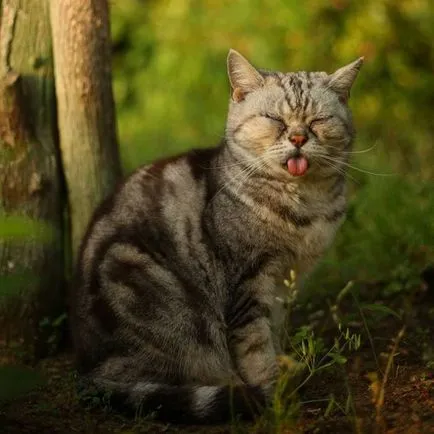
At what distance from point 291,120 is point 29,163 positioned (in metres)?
1.27

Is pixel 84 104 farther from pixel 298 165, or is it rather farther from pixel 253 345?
pixel 253 345

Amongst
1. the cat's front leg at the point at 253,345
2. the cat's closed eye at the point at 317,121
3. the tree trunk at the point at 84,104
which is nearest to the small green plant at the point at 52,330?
the tree trunk at the point at 84,104

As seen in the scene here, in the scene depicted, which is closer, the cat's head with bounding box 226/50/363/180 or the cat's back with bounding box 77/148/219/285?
the cat's head with bounding box 226/50/363/180

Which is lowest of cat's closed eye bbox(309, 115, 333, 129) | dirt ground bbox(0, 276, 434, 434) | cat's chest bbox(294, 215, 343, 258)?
dirt ground bbox(0, 276, 434, 434)

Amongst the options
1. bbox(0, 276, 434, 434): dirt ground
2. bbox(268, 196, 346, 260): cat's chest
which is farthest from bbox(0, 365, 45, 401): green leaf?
bbox(268, 196, 346, 260): cat's chest

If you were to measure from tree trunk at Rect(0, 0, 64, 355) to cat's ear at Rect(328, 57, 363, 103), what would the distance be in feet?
4.51

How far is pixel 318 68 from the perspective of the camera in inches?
298

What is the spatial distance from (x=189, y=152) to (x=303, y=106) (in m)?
0.61

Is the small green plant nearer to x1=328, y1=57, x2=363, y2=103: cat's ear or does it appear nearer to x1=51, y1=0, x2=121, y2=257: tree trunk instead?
x1=51, y1=0, x2=121, y2=257: tree trunk

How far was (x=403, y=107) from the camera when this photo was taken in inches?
306

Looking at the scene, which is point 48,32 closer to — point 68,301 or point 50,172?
point 50,172

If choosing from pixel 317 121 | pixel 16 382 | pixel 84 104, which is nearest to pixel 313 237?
pixel 317 121

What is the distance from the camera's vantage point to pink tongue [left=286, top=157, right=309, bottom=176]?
367 cm

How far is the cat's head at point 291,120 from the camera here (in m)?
3.70
